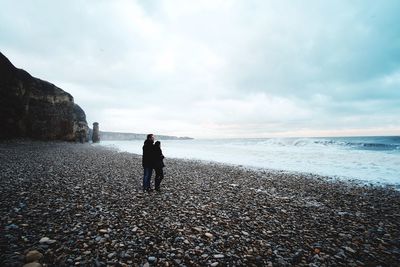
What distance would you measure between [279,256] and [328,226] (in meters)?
2.90

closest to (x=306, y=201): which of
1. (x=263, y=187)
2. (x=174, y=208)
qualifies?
(x=263, y=187)

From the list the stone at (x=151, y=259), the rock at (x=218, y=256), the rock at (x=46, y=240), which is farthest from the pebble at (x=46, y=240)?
the rock at (x=218, y=256)

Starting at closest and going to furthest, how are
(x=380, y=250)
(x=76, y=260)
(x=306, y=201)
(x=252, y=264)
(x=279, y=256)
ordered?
(x=76, y=260)
(x=252, y=264)
(x=279, y=256)
(x=380, y=250)
(x=306, y=201)

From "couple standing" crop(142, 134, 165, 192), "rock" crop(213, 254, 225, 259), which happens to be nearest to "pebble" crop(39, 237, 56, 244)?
"rock" crop(213, 254, 225, 259)

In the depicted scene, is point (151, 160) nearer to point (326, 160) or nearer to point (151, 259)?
point (151, 259)

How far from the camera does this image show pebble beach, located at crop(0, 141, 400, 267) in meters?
4.47

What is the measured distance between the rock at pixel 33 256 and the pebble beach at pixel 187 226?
20 mm

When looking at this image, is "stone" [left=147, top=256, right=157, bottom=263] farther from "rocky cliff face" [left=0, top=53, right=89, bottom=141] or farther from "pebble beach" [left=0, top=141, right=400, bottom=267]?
"rocky cliff face" [left=0, top=53, right=89, bottom=141]

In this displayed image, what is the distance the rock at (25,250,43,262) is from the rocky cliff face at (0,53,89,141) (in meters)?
38.8

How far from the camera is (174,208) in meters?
7.46

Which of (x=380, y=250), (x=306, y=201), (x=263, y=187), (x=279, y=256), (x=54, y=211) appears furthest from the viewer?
(x=263, y=187)

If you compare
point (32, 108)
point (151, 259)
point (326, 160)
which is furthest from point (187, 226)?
point (32, 108)

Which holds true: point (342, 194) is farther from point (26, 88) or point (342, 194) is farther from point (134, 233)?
point (26, 88)

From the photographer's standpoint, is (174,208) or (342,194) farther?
(342,194)
